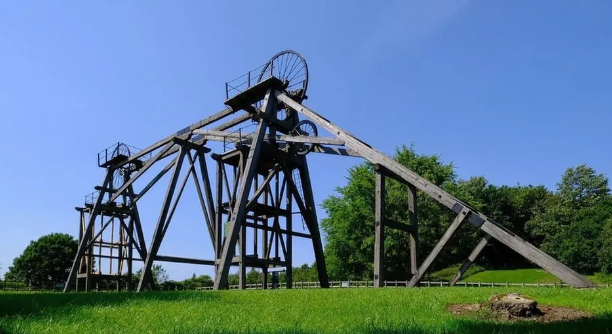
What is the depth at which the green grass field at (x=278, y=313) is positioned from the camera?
7219mm

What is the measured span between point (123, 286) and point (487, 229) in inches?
1146

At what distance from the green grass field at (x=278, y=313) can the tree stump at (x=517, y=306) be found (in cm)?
70

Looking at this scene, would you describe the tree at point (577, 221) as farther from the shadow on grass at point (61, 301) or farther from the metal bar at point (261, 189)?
the shadow on grass at point (61, 301)

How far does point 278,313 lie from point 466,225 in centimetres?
3719

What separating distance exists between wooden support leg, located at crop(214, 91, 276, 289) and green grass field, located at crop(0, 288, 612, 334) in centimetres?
649

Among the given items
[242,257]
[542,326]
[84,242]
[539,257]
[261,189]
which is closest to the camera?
[542,326]

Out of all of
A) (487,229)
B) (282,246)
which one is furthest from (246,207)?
(487,229)

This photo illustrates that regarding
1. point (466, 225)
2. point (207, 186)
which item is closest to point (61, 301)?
point (207, 186)

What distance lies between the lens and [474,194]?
2731 inches

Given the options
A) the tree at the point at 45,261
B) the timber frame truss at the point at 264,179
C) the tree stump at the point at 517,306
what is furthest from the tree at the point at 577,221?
the tree at the point at 45,261

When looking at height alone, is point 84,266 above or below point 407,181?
below

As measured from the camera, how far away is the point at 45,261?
218 feet

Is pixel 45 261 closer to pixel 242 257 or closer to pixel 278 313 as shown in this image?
pixel 242 257

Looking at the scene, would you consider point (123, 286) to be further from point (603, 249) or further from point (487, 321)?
point (603, 249)
